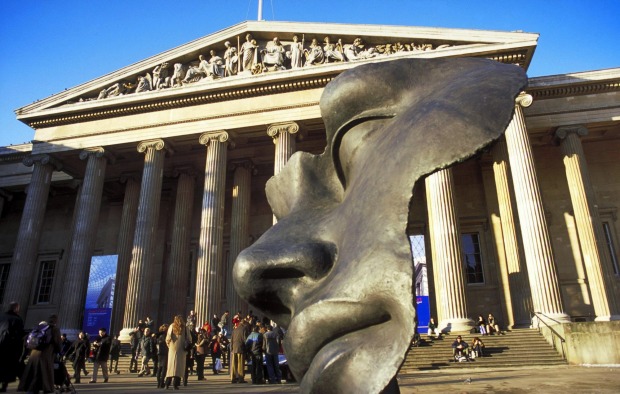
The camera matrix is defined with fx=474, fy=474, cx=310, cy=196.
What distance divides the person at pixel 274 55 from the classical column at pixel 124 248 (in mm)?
8618

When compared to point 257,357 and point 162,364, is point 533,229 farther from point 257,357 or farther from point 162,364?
point 162,364

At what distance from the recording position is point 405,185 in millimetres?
1553

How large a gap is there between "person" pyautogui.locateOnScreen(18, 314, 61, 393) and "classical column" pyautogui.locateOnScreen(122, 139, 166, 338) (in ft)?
34.4

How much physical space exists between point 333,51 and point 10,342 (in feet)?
47.2

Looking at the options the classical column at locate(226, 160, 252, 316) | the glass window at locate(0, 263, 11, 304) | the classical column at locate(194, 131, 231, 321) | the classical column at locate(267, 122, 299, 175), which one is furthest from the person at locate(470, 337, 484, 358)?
the glass window at locate(0, 263, 11, 304)

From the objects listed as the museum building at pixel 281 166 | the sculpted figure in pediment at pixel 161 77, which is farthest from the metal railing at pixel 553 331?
the sculpted figure in pediment at pixel 161 77

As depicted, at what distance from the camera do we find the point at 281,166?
17359 mm

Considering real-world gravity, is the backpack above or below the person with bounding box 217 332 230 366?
above

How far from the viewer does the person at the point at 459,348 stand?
40.2 ft

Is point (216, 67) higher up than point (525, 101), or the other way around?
point (216, 67)

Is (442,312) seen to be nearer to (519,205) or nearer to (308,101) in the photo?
(519,205)

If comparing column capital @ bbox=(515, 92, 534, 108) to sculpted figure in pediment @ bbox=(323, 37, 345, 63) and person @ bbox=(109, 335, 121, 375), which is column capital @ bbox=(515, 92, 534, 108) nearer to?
sculpted figure in pediment @ bbox=(323, 37, 345, 63)

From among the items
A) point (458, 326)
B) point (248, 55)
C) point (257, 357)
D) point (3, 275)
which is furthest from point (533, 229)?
point (3, 275)

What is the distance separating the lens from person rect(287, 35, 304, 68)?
18094 millimetres
